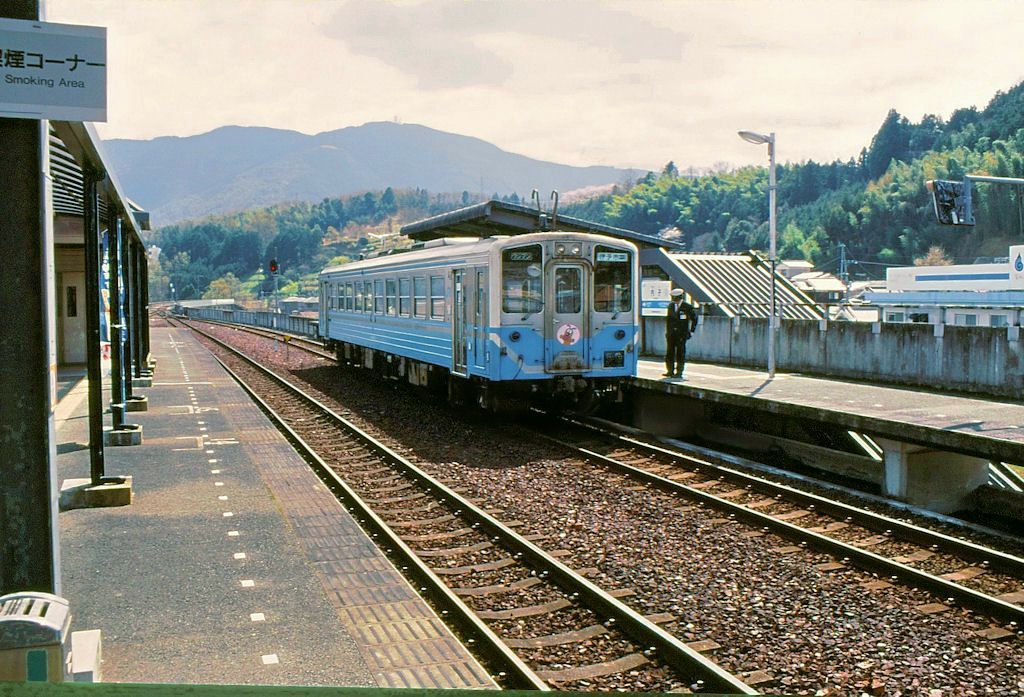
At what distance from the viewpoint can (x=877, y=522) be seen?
31.9ft

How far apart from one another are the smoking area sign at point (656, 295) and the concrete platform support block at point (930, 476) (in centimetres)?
1756

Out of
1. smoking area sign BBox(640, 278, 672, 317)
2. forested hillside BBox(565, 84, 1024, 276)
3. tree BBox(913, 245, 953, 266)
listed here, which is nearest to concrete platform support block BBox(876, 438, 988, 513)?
smoking area sign BBox(640, 278, 672, 317)

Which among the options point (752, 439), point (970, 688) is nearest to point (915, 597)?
point (970, 688)

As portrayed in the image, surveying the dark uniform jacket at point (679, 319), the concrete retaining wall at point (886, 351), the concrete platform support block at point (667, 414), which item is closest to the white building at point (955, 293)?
the concrete retaining wall at point (886, 351)

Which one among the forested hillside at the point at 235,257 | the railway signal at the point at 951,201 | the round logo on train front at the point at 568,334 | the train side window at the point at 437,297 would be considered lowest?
the round logo on train front at the point at 568,334

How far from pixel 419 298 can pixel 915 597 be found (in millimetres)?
12503

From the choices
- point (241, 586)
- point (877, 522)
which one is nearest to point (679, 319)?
point (877, 522)

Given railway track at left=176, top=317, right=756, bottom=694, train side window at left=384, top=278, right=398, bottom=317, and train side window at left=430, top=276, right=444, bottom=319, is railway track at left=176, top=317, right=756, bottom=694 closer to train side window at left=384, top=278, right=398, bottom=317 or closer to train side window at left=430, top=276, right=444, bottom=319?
train side window at left=430, top=276, right=444, bottom=319

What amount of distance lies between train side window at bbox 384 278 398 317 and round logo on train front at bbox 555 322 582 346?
591 cm

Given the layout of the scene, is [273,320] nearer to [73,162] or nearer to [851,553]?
[73,162]

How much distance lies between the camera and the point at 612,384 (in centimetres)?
1623

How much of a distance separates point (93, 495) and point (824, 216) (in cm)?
10934

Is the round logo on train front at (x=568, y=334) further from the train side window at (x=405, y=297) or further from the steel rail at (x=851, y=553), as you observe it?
the train side window at (x=405, y=297)

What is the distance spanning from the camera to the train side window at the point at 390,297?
67.7 feet
